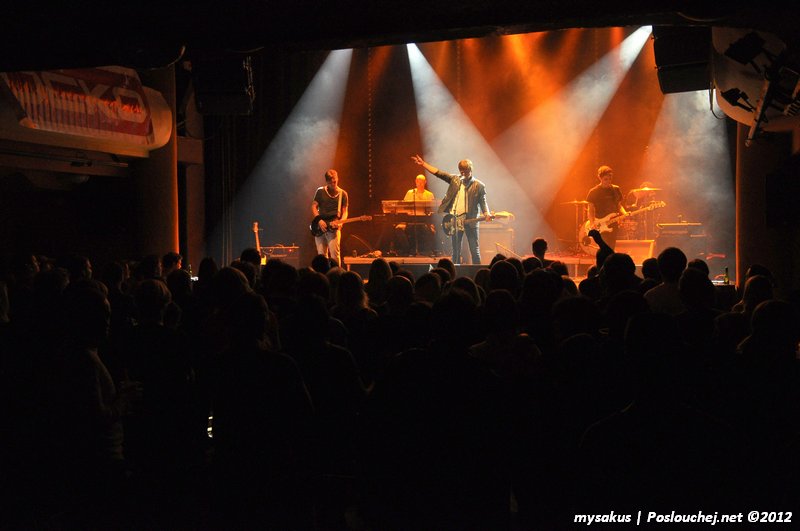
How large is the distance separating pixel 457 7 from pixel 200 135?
12.1 metres

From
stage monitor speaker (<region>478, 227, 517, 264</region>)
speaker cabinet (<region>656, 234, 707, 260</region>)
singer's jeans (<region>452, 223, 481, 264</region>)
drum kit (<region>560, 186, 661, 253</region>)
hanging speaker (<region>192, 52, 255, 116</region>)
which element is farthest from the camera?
stage monitor speaker (<region>478, 227, 517, 264</region>)

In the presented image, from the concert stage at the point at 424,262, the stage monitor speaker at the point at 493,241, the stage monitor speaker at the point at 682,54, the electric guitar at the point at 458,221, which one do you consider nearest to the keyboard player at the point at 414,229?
the concert stage at the point at 424,262

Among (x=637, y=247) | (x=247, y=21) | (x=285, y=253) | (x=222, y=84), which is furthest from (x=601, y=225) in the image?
(x=247, y=21)

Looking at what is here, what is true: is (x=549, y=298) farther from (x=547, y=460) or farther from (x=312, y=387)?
(x=312, y=387)

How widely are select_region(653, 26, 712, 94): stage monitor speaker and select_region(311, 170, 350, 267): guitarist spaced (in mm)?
5984

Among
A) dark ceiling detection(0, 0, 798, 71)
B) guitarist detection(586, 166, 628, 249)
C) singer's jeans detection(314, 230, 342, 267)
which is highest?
dark ceiling detection(0, 0, 798, 71)

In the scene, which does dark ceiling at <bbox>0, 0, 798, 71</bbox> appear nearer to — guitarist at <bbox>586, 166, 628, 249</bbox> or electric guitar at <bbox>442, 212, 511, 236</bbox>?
electric guitar at <bbox>442, 212, 511, 236</bbox>

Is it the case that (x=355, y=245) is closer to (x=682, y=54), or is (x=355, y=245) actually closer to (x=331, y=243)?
(x=331, y=243)

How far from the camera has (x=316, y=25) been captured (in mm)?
4293

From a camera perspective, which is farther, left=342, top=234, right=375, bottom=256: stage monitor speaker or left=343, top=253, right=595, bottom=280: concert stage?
left=342, top=234, right=375, bottom=256: stage monitor speaker

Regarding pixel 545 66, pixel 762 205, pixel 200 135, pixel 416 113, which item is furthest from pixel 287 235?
pixel 762 205

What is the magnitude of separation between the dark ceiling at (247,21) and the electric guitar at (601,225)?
25.7 ft

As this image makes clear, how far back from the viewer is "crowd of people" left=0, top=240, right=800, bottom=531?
212cm

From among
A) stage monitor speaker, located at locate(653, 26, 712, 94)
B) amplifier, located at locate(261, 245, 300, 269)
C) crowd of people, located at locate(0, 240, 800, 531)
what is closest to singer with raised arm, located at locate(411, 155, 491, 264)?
amplifier, located at locate(261, 245, 300, 269)
